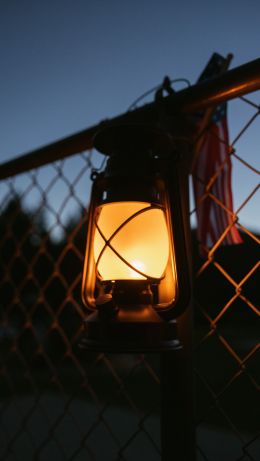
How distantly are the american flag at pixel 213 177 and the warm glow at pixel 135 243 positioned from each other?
0.82 feet

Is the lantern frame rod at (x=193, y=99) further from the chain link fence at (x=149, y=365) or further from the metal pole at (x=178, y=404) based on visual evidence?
the metal pole at (x=178, y=404)

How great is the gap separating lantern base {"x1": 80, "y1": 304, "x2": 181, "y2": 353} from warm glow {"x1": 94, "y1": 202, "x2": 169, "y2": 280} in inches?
2.5

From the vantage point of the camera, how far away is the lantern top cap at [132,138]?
66 cm

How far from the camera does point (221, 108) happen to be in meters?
0.89

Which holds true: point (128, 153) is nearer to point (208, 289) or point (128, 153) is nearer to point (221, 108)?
point (221, 108)

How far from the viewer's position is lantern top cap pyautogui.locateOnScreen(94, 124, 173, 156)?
66cm

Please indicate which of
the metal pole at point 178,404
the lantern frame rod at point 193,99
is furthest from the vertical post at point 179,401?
the lantern frame rod at point 193,99

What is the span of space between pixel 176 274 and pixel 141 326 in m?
0.10

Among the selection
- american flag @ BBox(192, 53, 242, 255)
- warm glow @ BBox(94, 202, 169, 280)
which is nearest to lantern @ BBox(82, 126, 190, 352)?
warm glow @ BBox(94, 202, 169, 280)

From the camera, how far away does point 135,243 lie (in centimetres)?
63

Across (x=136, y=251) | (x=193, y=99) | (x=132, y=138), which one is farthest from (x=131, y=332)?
(x=193, y=99)

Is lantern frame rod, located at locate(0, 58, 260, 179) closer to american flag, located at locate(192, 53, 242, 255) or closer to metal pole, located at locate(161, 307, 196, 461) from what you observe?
american flag, located at locate(192, 53, 242, 255)

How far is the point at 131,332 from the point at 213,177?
430 mm

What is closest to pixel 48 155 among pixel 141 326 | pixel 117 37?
pixel 117 37
